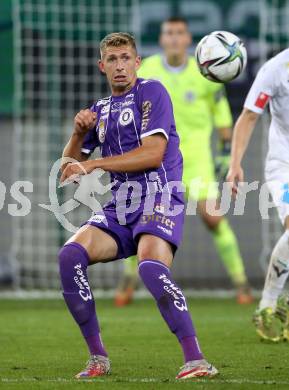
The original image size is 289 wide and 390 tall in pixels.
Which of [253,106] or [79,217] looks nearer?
[253,106]

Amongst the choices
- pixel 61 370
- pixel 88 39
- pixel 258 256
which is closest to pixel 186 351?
pixel 61 370

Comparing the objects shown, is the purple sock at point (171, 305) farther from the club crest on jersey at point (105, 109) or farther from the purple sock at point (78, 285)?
the club crest on jersey at point (105, 109)

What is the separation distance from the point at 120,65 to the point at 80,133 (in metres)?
0.45

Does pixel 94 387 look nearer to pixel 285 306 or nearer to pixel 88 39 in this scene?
pixel 285 306

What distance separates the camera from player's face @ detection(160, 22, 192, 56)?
35.4 feet

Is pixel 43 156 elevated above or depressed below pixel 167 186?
below

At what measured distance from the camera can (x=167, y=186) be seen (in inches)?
238

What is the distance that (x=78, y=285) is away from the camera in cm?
591

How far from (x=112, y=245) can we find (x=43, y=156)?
9.13 meters

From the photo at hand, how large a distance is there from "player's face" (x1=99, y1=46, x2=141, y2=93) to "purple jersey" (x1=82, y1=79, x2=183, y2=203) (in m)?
0.07

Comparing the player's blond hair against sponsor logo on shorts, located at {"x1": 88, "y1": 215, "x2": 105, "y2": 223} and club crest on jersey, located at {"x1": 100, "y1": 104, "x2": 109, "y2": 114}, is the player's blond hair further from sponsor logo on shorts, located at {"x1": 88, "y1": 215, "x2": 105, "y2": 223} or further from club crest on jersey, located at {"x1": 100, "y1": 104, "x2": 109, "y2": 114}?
sponsor logo on shorts, located at {"x1": 88, "y1": 215, "x2": 105, "y2": 223}

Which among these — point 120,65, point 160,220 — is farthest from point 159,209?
point 120,65

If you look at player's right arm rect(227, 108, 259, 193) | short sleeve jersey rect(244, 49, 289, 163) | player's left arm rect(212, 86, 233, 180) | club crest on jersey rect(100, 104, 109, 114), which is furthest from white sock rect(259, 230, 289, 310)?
player's left arm rect(212, 86, 233, 180)

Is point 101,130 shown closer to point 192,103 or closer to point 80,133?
point 80,133
